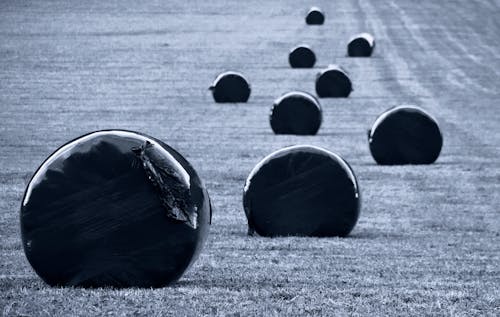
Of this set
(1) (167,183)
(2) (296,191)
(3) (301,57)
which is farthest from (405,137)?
(3) (301,57)

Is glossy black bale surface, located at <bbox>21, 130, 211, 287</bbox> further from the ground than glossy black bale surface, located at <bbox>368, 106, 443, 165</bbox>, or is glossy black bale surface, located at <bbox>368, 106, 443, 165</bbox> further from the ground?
glossy black bale surface, located at <bbox>21, 130, 211, 287</bbox>

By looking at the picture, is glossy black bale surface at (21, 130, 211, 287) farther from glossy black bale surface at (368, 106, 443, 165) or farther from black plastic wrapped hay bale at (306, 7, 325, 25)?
black plastic wrapped hay bale at (306, 7, 325, 25)

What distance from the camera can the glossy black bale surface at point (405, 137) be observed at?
24.6 meters

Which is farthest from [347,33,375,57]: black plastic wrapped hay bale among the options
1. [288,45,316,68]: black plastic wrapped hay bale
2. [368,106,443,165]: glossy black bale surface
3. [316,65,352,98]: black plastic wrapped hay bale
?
[368,106,443,165]: glossy black bale surface

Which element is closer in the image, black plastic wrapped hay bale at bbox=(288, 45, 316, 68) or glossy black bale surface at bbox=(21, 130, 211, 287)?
glossy black bale surface at bbox=(21, 130, 211, 287)

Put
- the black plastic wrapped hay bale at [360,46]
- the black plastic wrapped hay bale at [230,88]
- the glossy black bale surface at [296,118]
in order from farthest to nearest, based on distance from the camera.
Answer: the black plastic wrapped hay bale at [360,46] < the black plastic wrapped hay bale at [230,88] < the glossy black bale surface at [296,118]

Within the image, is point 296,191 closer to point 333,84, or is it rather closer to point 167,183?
point 167,183

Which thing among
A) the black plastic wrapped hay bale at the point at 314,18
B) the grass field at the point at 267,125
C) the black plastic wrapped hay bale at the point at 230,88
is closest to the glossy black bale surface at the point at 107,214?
the grass field at the point at 267,125

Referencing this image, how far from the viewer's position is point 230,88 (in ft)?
131

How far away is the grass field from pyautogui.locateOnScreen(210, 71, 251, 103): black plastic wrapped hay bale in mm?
769

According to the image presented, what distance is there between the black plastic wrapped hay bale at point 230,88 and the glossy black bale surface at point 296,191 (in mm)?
25149

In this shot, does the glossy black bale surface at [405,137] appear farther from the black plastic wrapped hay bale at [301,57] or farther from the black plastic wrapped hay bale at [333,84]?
the black plastic wrapped hay bale at [301,57]

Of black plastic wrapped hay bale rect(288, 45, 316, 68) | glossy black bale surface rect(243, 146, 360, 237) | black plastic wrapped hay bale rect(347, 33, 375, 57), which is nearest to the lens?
glossy black bale surface rect(243, 146, 360, 237)

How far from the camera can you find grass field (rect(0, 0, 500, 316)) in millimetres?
10266
